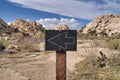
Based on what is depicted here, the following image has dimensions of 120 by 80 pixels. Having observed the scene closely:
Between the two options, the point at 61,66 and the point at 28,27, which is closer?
the point at 61,66

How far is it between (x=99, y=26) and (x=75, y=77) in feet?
252

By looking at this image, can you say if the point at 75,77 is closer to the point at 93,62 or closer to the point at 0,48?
the point at 93,62

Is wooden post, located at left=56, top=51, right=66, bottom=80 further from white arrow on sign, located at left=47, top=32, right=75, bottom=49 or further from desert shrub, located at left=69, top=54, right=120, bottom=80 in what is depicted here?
desert shrub, located at left=69, top=54, right=120, bottom=80

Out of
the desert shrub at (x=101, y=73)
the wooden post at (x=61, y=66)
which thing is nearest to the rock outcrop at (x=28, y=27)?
the desert shrub at (x=101, y=73)

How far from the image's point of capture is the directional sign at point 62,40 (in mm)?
8133

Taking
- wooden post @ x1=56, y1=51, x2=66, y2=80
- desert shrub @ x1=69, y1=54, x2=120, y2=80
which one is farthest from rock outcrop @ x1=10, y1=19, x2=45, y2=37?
wooden post @ x1=56, y1=51, x2=66, y2=80

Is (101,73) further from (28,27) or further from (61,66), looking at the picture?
(28,27)

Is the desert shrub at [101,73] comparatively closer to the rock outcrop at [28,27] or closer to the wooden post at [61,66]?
the wooden post at [61,66]

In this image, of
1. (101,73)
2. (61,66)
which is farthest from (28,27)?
(61,66)

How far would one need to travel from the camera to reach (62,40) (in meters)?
8.16

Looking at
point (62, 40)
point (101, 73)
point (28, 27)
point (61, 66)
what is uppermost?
point (28, 27)

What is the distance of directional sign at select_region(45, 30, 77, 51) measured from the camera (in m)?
8.13

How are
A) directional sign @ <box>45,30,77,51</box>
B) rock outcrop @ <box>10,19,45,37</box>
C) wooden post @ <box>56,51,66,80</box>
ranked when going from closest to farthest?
1. directional sign @ <box>45,30,77,51</box>
2. wooden post @ <box>56,51,66,80</box>
3. rock outcrop @ <box>10,19,45,37</box>

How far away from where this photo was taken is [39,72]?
14.7 meters
